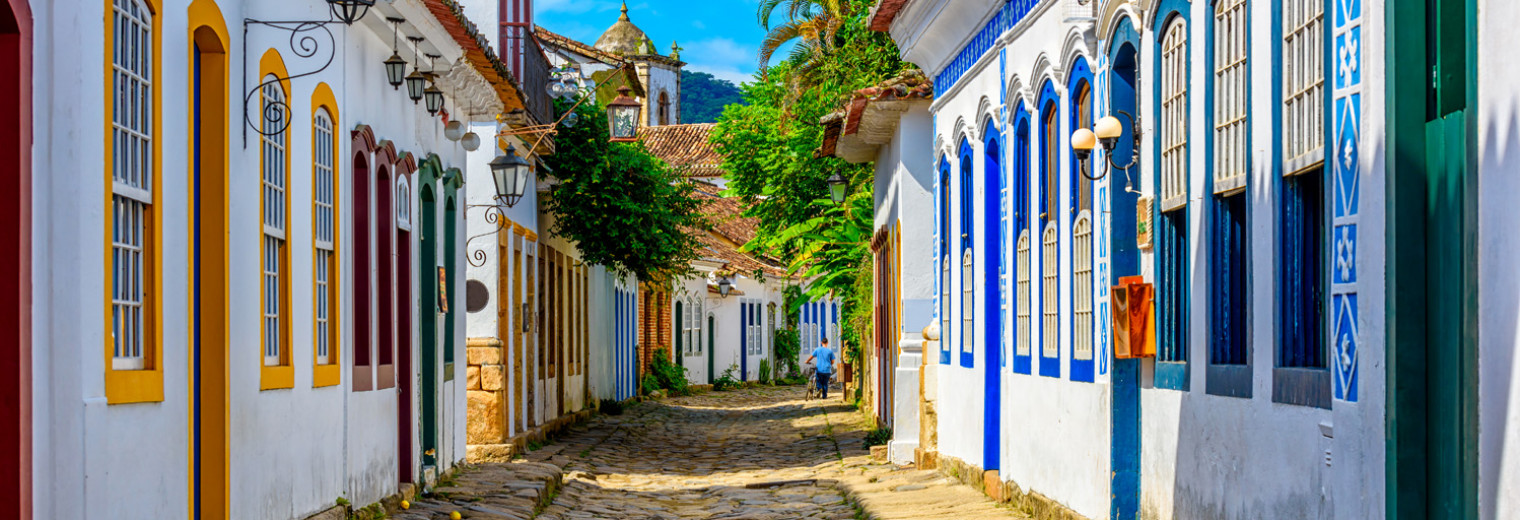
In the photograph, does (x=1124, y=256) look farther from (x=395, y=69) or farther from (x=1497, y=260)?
(x=395, y=69)

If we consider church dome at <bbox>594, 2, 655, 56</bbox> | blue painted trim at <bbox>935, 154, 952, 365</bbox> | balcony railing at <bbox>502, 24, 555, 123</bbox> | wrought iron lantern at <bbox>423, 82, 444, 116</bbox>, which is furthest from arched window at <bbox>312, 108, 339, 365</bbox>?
church dome at <bbox>594, 2, 655, 56</bbox>

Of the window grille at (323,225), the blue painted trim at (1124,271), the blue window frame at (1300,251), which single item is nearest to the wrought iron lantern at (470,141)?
the window grille at (323,225)

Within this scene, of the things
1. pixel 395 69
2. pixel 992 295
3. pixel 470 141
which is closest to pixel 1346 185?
pixel 395 69

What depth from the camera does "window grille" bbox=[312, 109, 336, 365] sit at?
10352 mm

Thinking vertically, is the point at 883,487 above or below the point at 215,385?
below

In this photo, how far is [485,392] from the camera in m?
17.8

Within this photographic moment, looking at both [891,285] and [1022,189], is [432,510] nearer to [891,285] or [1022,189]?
[1022,189]

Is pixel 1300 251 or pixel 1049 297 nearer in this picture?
pixel 1300 251

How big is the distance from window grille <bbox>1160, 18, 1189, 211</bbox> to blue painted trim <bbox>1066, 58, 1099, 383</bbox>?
4.37 ft

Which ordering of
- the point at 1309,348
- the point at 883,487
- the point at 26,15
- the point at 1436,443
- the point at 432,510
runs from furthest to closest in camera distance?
the point at 883,487
the point at 432,510
the point at 1309,348
the point at 26,15
the point at 1436,443

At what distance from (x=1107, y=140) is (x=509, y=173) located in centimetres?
754

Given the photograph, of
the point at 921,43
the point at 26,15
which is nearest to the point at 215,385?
the point at 26,15

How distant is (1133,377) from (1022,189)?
346 cm

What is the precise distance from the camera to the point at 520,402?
19.3m
